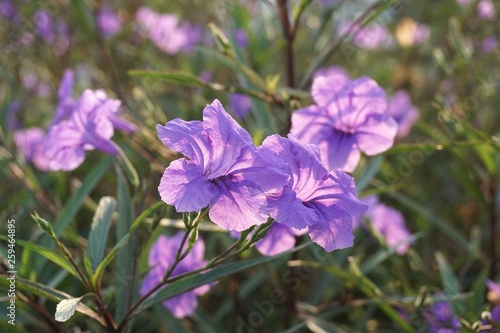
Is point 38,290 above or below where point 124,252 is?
above

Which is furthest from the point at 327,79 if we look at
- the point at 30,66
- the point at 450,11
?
the point at 450,11

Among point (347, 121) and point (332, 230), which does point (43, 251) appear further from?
point (347, 121)

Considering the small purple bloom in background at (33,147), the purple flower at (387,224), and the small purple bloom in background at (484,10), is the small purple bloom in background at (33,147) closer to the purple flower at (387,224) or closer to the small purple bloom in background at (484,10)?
the purple flower at (387,224)

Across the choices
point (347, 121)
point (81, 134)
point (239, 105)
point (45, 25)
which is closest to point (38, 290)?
point (81, 134)

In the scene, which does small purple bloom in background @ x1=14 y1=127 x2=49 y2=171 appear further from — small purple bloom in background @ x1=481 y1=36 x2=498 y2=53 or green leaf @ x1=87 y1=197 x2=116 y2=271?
small purple bloom in background @ x1=481 y1=36 x2=498 y2=53

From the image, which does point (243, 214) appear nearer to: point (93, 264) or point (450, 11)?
point (93, 264)

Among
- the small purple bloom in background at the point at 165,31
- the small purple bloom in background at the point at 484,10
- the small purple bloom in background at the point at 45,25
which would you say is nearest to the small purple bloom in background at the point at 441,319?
the small purple bloom in background at the point at 484,10
